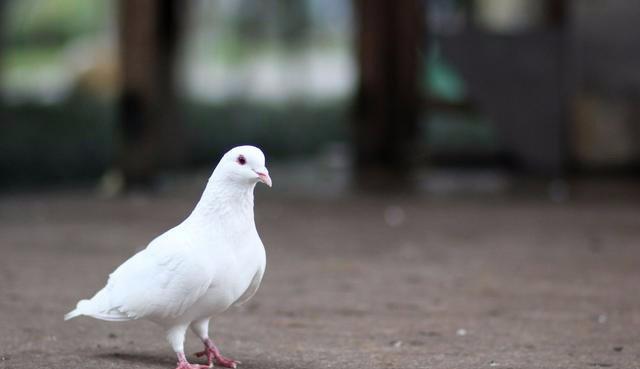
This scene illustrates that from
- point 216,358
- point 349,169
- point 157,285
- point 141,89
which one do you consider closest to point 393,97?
point 349,169

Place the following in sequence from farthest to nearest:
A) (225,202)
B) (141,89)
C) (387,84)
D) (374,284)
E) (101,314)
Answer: (387,84) → (141,89) → (374,284) → (101,314) → (225,202)

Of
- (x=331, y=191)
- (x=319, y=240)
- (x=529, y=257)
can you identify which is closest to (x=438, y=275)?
(x=529, y=257)

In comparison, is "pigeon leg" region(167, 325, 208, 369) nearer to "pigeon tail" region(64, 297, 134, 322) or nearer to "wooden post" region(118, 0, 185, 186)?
"pigeon tail" region(64, 297, 134, 322)

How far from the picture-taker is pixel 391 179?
1456 cm

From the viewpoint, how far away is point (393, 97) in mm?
15258

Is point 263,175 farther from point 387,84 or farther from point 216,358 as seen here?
point 387,84

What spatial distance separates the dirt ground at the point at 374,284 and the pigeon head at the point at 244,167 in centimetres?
82

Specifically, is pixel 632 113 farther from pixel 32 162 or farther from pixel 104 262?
pixel 104 262

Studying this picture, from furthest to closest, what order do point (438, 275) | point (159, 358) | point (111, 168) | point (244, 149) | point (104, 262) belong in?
point (111, 168) → point (104, 262) → point (438, 275) → point (159, 358) → point (244, 149)

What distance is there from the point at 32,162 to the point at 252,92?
6061 mm

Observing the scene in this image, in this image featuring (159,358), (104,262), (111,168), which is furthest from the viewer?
(111,168)

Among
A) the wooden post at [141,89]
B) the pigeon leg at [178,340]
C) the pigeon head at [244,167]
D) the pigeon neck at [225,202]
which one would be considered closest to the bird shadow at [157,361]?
the pigeon leg at [178,340]

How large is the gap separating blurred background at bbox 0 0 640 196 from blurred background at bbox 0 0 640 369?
1.2 inches

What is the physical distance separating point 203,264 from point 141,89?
8259 mm
